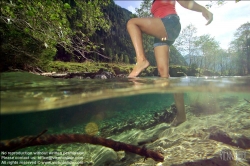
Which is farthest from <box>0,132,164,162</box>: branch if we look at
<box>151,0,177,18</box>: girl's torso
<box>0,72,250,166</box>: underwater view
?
<box>151,0,177,18</box>: girl's torso

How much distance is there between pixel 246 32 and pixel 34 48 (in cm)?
5207

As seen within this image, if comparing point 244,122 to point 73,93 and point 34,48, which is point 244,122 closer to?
point 73,93

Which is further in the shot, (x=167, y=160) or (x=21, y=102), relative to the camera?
(x=167, y=160)

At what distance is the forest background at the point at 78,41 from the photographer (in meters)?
4.99

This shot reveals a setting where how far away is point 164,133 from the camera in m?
7.57

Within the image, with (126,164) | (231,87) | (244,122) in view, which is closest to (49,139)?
(126,164)

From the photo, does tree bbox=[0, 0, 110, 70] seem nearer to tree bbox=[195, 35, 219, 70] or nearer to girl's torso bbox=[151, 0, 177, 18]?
girl's torso bbox=[151, 0, 177, 18]

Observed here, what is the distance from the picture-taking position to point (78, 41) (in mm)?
10367

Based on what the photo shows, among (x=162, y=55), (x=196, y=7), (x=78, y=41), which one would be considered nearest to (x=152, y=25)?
(x=162, y=55)

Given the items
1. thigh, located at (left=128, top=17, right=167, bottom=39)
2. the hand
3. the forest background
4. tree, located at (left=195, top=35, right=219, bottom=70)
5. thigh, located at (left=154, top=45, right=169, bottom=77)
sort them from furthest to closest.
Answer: tree, located at (left=195, top=35, right=219, bottom=70), the forest background, thigh, located at (left=154, top=45, right=169, bottom=77), thigh, located at (left=128, top=17, right=167, bottom=39), the hand

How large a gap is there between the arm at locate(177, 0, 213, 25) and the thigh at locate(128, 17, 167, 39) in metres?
0.60

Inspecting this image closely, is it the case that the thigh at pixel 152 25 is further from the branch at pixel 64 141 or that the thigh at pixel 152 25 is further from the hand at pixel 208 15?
the branch at pixel 64 141

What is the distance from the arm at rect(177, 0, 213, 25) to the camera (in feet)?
11.1

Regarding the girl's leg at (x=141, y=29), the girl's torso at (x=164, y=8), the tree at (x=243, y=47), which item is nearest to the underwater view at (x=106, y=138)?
the girl's leg at (x=141, y=29)
